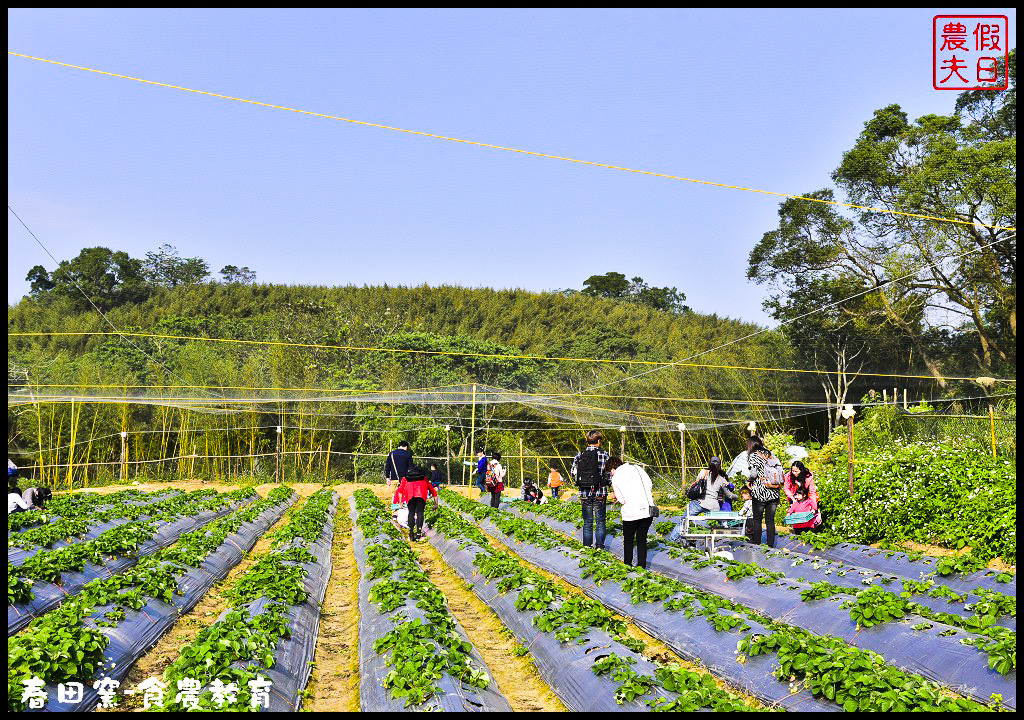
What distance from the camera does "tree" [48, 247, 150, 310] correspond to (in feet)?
106

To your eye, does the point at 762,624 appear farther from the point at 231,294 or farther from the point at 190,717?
the point at 231,294

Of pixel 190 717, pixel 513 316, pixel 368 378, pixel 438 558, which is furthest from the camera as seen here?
pixel 513 316

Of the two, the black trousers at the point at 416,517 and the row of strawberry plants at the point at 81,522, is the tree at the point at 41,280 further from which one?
the black trousers at the point at 416,517

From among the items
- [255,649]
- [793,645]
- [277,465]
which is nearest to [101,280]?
[277,465]

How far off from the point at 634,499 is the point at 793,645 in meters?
4.31

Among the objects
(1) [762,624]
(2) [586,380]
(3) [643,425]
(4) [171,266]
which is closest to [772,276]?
(2) [586,380]

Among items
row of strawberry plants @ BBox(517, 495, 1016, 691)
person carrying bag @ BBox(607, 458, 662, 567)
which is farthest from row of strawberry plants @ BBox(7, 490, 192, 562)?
row of strawberry plants @ BBox(517, 495, 1016, 691)

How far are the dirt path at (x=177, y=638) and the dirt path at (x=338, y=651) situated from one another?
0.98 m

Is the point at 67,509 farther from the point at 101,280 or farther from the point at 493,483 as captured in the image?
the point at 101,280

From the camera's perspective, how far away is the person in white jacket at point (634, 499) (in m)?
9.71

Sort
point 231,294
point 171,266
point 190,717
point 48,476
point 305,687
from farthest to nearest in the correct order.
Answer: point 231,294
point 171,266
point 48,476
point 305,687
point 190,717

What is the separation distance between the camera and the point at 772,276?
28.1 m

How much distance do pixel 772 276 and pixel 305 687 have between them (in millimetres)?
24827

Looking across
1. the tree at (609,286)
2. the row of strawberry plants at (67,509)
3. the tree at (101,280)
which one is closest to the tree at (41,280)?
the tree at (101,280)
